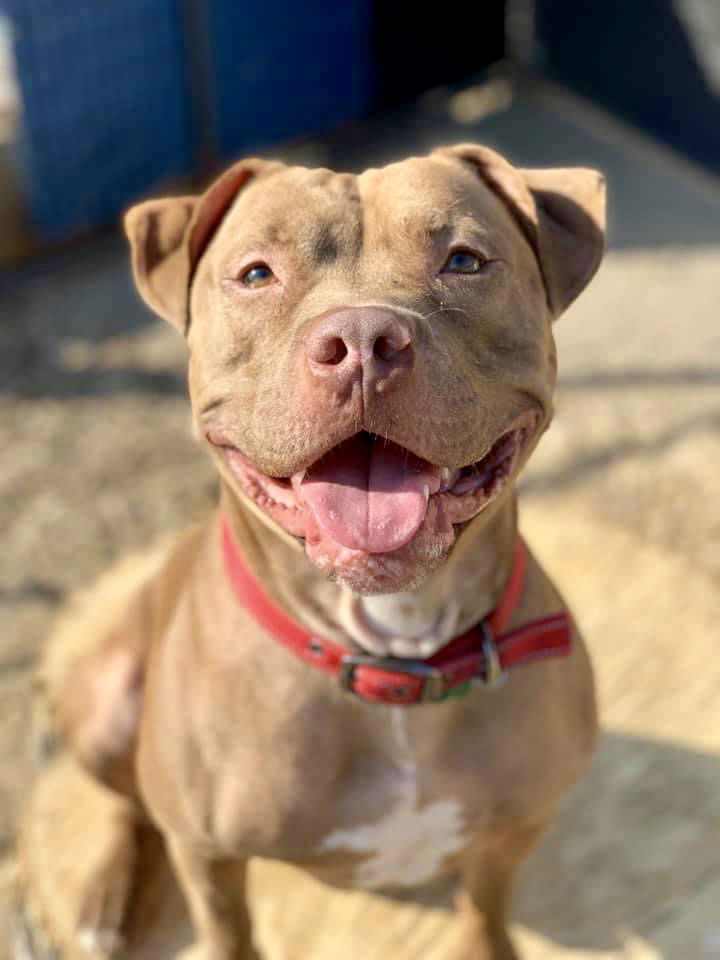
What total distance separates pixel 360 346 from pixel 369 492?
0.24m

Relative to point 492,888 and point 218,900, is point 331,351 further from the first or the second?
point 492,888

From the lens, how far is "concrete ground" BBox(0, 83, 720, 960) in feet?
8.54

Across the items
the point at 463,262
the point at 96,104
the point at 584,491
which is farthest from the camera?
the point at 96,104

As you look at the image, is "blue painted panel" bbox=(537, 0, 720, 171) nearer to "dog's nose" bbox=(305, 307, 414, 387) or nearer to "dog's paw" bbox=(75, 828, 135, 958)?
"dog's paw" bbox=(75, 828, 135, 958)

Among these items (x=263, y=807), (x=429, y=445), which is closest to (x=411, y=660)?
(x=263, y=807)

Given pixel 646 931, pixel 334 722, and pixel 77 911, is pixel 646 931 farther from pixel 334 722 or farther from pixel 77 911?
pixel 77 911

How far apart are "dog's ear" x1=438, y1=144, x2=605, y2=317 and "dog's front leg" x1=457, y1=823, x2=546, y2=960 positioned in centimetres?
94

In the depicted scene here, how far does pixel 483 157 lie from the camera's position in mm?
2006

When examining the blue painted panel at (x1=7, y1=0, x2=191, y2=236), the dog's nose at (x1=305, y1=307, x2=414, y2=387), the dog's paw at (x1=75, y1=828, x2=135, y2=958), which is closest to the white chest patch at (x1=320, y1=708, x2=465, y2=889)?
the dog's paw at (x1=75, y1=828, x2=135, y2=958)

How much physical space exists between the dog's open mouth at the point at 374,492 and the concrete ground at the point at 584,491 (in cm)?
115

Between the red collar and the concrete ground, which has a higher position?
the red collar

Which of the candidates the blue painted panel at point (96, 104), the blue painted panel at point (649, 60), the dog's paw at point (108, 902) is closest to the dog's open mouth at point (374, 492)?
the dog's paw at point (108, 902)

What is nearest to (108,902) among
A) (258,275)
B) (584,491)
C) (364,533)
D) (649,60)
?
Result: (364,533)

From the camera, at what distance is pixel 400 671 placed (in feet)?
6.53
